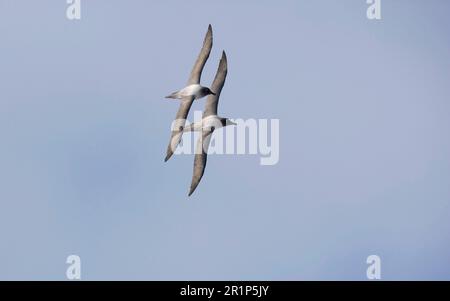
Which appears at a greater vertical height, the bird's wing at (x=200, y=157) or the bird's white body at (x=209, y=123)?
the bird's white body at (x=209, y=123)

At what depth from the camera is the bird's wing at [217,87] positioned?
44.3 meters

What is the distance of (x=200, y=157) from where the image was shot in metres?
43.7

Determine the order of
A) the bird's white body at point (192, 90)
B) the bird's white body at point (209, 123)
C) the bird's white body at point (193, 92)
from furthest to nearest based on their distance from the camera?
the bird's white body at point (209, 123)
the bird's white body at point (192, 90)
the bird's white body at point (193, 92)

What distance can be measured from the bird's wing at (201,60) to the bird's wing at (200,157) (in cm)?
261

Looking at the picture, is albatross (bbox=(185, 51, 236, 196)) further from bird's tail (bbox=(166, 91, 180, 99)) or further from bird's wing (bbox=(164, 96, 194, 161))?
bird's tail (bbox=(166, 91, 180, 99))

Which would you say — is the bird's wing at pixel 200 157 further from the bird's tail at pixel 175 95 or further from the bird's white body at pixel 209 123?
the bird's tail at pixel 175 95

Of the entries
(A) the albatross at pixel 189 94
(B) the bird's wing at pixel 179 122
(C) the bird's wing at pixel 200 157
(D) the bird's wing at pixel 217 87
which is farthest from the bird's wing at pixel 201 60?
(C) the bird's wing at pixel 200 157

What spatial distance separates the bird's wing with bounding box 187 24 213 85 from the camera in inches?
1682

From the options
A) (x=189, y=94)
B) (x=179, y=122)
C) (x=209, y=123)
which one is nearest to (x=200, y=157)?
(x=209, y=123)

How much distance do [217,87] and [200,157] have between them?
3.38 meters
